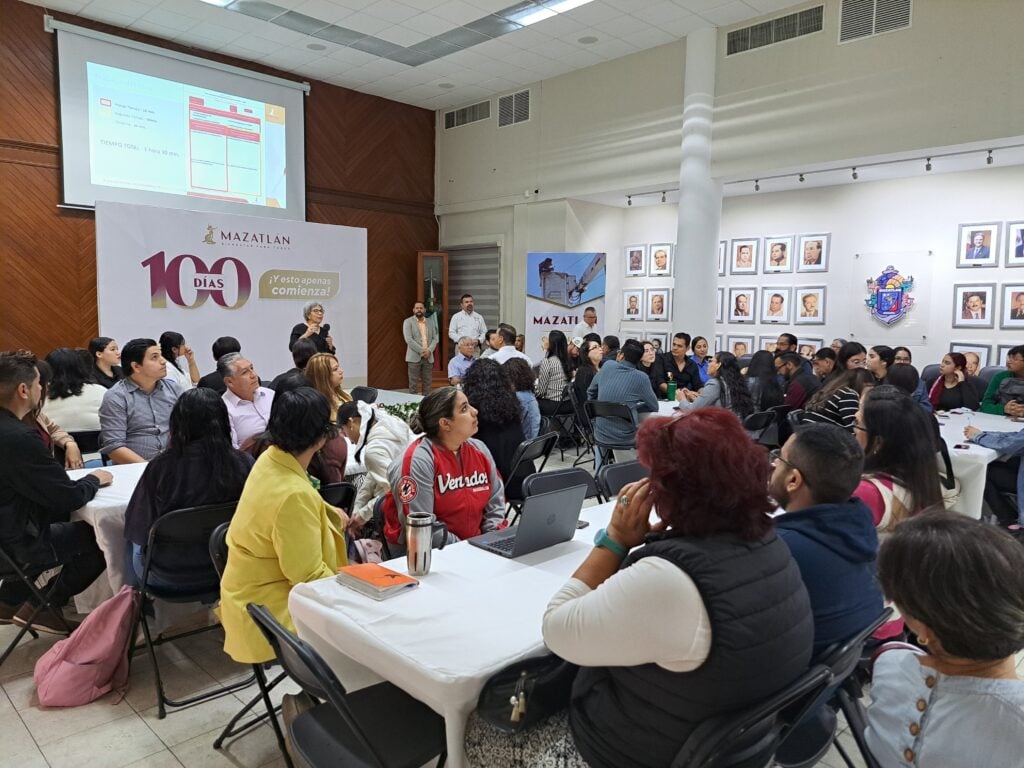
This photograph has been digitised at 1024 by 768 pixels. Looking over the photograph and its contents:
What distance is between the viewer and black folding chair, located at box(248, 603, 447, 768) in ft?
5.05

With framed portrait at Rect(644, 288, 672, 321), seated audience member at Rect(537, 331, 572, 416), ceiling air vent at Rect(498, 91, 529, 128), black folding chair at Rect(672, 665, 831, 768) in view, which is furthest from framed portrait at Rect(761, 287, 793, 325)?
black folding chair at Rect(672, 665, 831, 768)

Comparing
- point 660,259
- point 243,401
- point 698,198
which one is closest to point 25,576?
point 243,401

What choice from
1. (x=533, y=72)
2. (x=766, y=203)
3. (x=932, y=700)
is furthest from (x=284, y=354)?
(x=932, y=700)

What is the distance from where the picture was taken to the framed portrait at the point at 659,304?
1045 cm

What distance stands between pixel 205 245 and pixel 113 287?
116 cm

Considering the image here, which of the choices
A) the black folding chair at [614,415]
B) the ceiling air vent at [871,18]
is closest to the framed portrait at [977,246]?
the ceiling air vent at [871,18]

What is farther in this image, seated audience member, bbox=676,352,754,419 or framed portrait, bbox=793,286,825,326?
framed portrait, bbox=793,286,825,326

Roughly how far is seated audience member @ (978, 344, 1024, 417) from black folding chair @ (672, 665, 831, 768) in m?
5.01

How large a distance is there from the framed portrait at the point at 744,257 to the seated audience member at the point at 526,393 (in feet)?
17.6

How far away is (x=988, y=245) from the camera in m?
7.48

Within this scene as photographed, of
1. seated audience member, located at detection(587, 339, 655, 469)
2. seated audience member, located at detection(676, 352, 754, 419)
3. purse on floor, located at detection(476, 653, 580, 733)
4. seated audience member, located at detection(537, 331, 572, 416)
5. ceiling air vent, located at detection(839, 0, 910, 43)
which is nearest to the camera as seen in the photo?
purse on floor, located at detection(476, 653, 580, 733)

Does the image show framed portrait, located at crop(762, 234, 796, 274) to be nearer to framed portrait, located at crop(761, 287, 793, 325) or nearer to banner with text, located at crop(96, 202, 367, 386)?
framed portrait, located at crop(761, 287, 793, 325)

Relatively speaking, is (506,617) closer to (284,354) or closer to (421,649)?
(421,649)

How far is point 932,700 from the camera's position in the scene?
3.92 feet
